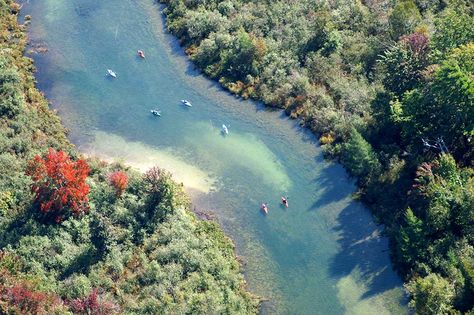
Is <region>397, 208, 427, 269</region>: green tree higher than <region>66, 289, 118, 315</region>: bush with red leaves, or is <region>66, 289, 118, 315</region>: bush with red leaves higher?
<region>397, 208, 427, 269</region>: green tree

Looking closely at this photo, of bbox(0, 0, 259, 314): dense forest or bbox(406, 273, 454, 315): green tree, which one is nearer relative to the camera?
bbox(406, 273, 454, 315): green tree

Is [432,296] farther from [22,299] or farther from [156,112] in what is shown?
[156,112]

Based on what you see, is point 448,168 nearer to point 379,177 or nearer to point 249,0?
point 379,177

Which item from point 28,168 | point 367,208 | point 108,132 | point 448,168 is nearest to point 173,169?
point 108,132

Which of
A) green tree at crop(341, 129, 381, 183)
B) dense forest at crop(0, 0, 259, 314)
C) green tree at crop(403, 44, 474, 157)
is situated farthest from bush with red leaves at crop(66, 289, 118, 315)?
green tree at crop(403, 44, 474, 157)

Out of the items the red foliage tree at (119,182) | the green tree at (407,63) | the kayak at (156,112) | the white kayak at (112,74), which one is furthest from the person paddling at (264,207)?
the white kayak at (112,74)

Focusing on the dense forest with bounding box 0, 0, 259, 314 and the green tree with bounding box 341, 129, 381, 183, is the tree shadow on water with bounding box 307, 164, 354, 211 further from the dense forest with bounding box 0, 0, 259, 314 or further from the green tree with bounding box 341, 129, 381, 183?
the dense forest with bounding box 0, 0, 259, 314
